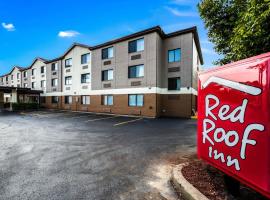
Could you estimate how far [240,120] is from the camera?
8.88 ft

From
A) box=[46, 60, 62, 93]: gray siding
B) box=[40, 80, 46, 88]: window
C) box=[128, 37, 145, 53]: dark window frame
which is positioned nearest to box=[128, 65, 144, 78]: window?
box=[128, 37, 145, 53]: dark window frame

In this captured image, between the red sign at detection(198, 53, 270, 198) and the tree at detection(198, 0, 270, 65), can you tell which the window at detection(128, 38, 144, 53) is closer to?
the tree at detection(198, 0, 270, 65)

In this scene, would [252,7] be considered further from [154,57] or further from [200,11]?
[154,57]

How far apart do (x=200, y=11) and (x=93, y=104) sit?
1999 centimetres

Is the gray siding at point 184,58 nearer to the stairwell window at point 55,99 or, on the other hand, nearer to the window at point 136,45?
the window at point 136,45

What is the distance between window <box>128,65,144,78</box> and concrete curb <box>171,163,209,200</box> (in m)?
17.0

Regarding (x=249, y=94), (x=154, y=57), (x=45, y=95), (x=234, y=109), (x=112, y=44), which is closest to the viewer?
(x=249, y=94)

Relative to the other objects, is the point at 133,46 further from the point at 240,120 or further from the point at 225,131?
the point at 240,120

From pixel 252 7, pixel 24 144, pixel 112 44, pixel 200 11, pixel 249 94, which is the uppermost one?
pixel 112 44

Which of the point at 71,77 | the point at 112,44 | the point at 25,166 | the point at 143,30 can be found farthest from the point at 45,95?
the point at 25,166

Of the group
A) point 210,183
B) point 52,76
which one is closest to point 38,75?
point 52,76

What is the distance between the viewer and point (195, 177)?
3945 millimetres

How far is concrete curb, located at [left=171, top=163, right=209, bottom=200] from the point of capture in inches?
124

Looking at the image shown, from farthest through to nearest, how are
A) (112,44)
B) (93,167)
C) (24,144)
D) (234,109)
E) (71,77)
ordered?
(71,77)
(112,44)
(24,144)
(93,167)
(234,109)
